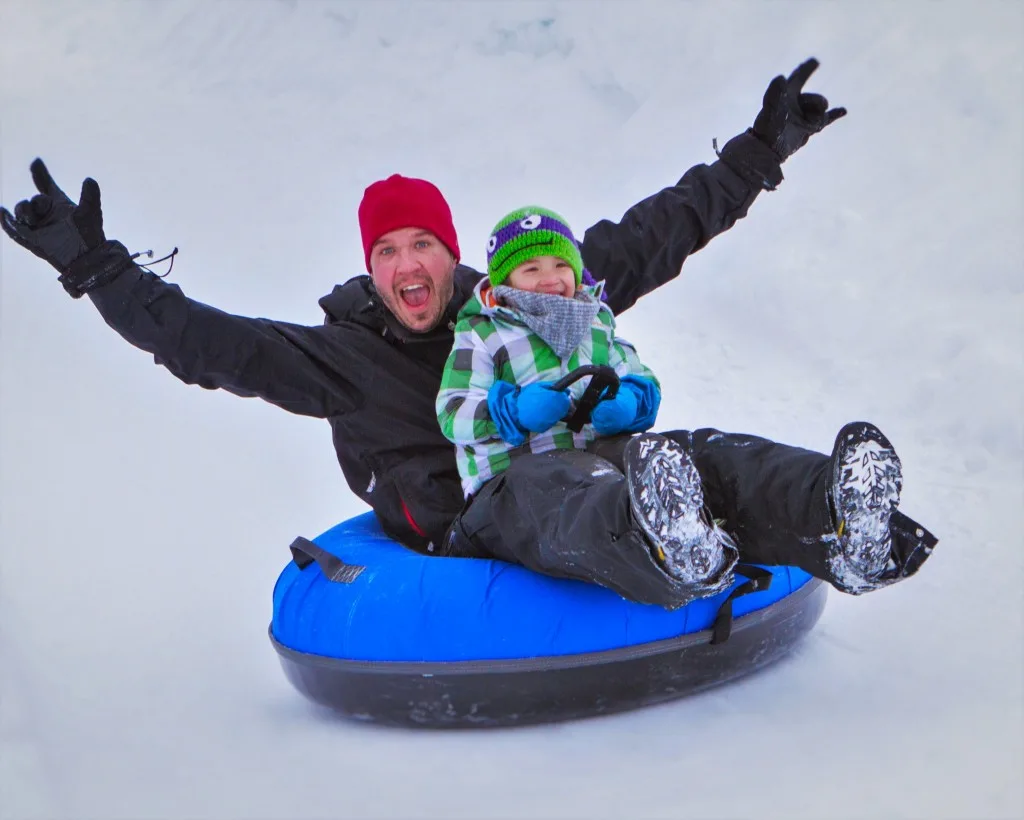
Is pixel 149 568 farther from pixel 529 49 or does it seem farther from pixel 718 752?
pixel 529 49

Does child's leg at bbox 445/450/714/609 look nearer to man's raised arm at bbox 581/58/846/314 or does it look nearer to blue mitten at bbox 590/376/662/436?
blue mitten at bbox 590/376/662/436

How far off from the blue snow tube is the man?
1.09 feet

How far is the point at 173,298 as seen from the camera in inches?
94.7

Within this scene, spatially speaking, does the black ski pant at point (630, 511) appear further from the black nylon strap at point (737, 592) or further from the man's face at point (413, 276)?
the man's face at point (413, 276)

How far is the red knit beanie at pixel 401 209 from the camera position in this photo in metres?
2.71

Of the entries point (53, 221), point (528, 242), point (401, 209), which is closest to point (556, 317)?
point (528, 242)

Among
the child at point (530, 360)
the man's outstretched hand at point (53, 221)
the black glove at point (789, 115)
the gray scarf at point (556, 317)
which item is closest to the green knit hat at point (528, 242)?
the child at point (530, 360)

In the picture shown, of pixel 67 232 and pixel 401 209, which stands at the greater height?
pixel 401 209

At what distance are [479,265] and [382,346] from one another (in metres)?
3.08

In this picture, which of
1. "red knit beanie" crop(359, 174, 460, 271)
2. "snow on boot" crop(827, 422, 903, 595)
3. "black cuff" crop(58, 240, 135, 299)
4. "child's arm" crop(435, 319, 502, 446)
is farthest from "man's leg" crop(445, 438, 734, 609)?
"black cuff" crop(58, 240, 135, 299)

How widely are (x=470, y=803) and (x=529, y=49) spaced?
6.09 meters

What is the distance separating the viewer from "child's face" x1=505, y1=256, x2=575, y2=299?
2418mm

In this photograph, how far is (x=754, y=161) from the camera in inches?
116

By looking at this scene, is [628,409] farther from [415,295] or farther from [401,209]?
[401,209]
